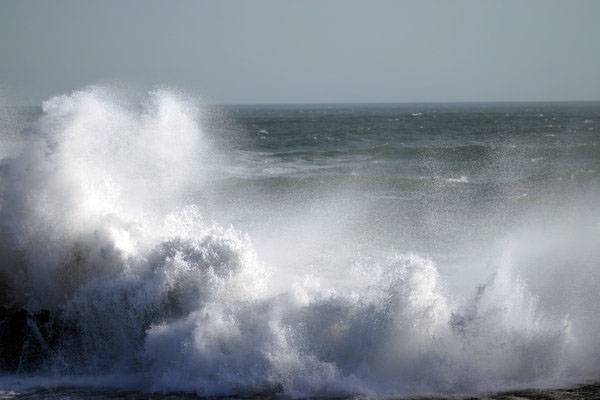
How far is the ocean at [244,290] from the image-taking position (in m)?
8.15

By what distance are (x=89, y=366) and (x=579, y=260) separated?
9272 millimetres

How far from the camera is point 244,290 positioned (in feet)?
31.7

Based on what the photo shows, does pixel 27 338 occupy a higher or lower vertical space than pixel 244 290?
lower

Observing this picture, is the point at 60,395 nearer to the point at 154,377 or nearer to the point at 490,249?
the point at 154,377

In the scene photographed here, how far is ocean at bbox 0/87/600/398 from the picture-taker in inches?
321

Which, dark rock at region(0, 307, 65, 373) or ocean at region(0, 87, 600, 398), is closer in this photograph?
ocean at region(0, 87, 600, 398)

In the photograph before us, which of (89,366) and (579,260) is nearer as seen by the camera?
(89,366)

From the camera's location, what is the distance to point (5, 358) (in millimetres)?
8812

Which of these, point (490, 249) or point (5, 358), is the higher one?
point (490, 249)

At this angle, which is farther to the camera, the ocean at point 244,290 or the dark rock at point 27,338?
the dark rock at point 27,338

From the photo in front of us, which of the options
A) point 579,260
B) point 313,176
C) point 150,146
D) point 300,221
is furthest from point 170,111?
point 579,260

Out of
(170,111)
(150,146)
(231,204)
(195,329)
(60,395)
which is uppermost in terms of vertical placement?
(170,111)

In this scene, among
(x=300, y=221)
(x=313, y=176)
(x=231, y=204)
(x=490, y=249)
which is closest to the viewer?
(x=490, y=249)

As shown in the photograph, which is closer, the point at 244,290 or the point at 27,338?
the point at 27,338
